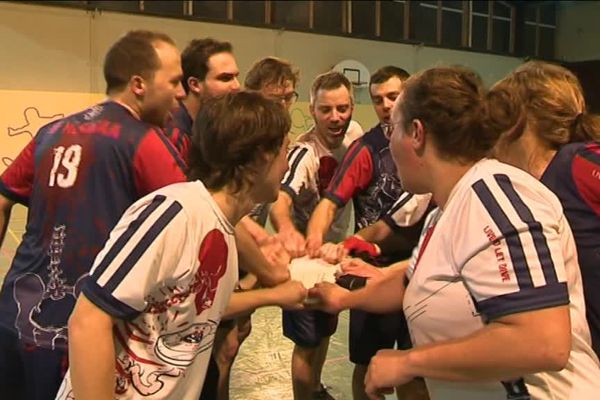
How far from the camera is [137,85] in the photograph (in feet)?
6.14

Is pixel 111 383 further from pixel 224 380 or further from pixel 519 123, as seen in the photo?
pixel 224 380

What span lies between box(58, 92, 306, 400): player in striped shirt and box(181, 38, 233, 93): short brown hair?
1364 millimetres

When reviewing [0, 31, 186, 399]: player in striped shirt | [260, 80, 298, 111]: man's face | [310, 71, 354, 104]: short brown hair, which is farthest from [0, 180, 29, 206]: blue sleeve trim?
[310, 71, 354, 104]: short brown hair

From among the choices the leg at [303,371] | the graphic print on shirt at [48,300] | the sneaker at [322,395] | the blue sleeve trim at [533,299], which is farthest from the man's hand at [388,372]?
the sneaker at [322,395]

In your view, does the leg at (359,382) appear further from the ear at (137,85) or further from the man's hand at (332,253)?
the ear at (137,85)

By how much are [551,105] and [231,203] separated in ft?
2.65

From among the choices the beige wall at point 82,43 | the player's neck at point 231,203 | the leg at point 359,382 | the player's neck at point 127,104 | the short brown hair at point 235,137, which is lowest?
the leg at point 359,382

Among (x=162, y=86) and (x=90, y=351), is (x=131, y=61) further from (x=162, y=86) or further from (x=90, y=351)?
(x=90, y=351)

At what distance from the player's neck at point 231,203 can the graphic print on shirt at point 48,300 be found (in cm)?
59

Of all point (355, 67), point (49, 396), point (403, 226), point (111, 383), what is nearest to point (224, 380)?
point (403, 226)

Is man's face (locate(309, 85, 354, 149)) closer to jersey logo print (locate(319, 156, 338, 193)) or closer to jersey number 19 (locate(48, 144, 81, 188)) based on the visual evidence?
jersey logo print (locate(319, 156, 338, 193))

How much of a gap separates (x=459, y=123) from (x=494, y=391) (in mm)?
498

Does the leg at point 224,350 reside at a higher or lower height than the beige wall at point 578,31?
lower

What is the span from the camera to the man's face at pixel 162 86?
189 cm
